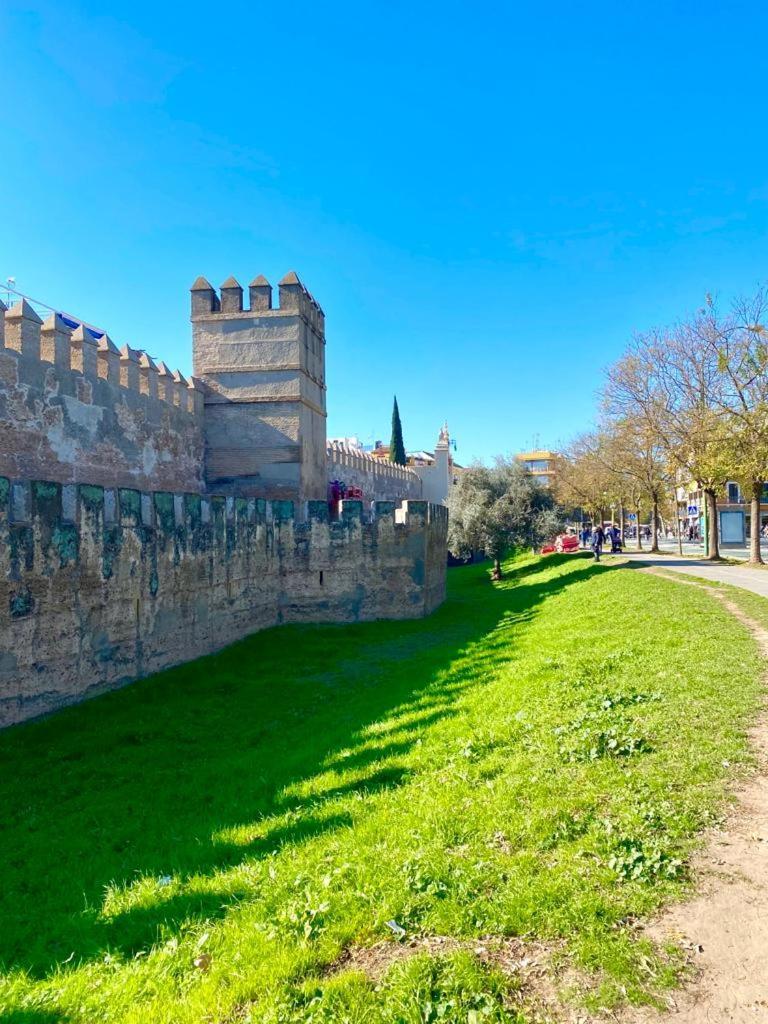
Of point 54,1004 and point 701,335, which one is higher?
point 701,335

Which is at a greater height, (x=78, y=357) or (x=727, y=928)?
(x=78, y=357)

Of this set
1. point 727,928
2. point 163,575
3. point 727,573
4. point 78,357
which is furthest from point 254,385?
point 727,573

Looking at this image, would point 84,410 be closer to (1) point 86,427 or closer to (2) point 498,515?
(1) point 86,427

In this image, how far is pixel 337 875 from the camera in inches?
138

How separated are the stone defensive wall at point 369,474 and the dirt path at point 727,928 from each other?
16.5 metres

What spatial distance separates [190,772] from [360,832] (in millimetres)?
2741

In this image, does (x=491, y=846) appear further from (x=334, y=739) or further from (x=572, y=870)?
(x=334, y=739)

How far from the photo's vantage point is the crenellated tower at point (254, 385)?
545 inches

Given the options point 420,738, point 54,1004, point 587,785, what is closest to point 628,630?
point 420,738

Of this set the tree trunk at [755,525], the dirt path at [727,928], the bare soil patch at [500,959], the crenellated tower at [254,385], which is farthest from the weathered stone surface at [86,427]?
the tree trunk at [755,525]

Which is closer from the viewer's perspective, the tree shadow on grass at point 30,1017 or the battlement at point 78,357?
the tree shadow on grass at point 30,1017

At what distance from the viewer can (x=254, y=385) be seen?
547 inches

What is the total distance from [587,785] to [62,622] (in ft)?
20.5

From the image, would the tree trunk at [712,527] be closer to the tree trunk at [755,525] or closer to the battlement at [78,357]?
the tree trunk at [755,525]
